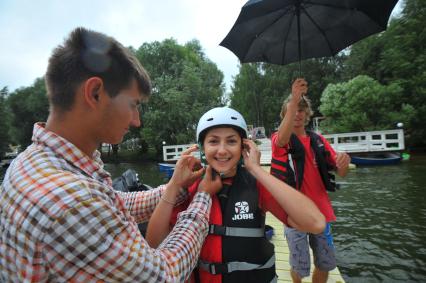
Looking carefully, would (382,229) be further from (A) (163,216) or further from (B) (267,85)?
(B) (267,85)

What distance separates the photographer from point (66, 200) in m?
0.80

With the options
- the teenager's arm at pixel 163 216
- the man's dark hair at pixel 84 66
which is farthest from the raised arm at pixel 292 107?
the man's dark hair at pixel 84 66

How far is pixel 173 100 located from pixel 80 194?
80.6 ft

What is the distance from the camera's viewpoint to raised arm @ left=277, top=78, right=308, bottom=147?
2568 millimetres

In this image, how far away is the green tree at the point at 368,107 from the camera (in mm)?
18875

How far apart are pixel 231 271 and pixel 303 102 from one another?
2.23 metres

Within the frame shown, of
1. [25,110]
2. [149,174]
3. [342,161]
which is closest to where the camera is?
[342,161]

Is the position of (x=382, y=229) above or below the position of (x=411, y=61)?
below

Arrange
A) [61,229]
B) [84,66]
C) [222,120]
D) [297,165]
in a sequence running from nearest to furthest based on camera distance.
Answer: [61,229], [84,66], [222,120], [297,165]

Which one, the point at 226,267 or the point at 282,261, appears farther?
the point at 282,261

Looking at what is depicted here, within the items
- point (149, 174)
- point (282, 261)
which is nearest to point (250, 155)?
point (282, 261)

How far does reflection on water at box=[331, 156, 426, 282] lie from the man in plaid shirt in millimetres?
4690

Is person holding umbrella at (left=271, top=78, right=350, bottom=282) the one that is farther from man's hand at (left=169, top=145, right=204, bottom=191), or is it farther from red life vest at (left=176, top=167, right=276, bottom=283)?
man's hand at (left=169, top=145, right=204, bottom=191)

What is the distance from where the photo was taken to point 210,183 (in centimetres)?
177
